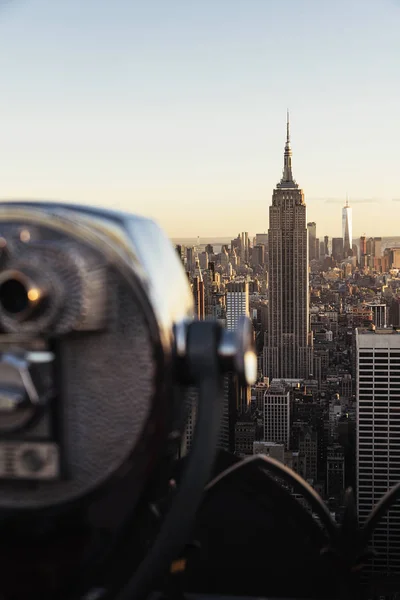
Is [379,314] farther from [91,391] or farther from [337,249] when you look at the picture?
[91,391]

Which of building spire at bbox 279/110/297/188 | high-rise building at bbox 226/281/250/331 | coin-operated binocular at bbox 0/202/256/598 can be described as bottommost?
coin-operated binocular at bbox 0/202/256/598

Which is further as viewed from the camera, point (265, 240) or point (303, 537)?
point (265, 240)

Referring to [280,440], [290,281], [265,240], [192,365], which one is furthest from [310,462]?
[192,365]

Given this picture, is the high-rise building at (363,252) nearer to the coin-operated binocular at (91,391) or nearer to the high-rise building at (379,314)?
the high-rise building at (379,314)

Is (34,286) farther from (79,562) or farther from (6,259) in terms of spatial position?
(79,562)

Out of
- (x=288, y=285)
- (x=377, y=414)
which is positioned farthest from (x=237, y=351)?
(x=288, y=285)

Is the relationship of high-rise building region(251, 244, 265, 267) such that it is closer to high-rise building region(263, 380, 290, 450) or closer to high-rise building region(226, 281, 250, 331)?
high-rise building region(226, 281, 250, 331)

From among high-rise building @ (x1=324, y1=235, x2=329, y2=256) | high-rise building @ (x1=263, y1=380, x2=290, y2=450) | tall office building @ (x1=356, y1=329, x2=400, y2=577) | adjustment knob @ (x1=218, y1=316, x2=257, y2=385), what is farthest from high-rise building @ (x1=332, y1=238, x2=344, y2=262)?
adjustment knob @ (x1=218, y1=316, x2=257, y2=385)
